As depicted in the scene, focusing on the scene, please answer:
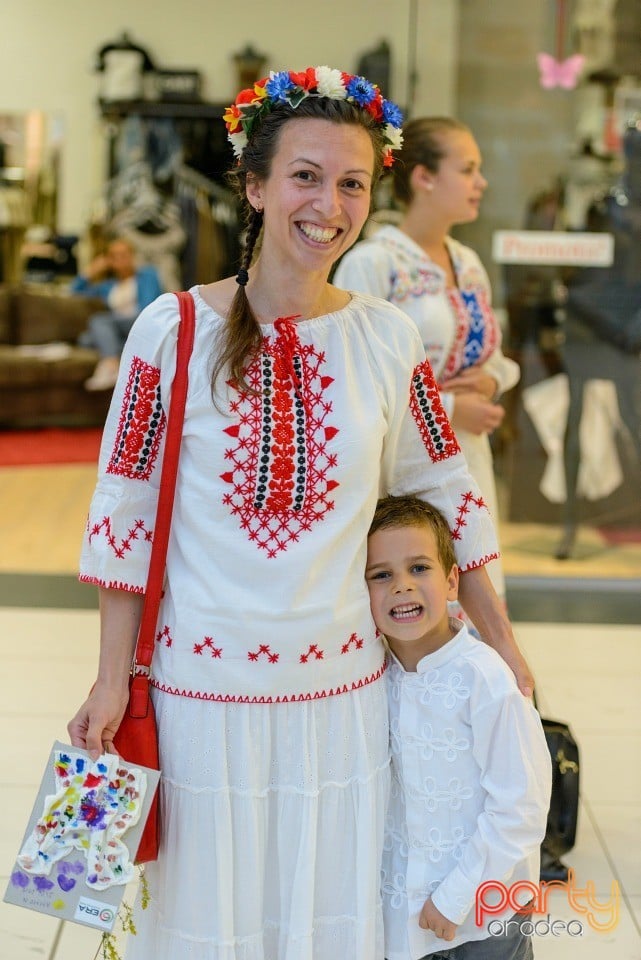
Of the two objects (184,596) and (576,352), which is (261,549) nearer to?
(184,596)

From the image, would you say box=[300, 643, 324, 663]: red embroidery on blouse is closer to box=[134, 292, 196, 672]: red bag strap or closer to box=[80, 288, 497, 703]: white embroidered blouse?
box=[80, 288, 497, 703]: white embroidered blouse

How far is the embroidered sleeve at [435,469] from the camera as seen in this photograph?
5.70 ft

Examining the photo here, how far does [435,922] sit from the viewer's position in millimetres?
1666

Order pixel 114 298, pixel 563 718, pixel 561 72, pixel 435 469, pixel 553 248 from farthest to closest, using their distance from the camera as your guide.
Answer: pixel 114 298
pixel 553 248
pixel 561 72
pixel 563 718
pixel 435 469

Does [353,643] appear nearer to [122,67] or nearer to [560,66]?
[560,66]

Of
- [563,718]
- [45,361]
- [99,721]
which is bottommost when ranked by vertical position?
[563,718]

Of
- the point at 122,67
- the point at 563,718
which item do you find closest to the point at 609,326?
the point at 563,718

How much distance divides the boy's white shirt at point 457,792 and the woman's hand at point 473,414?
3.03ft

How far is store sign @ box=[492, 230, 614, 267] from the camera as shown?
5121mm

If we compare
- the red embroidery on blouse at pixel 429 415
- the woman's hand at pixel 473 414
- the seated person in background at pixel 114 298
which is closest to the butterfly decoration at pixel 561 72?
the woman's hand at pixel 473 414

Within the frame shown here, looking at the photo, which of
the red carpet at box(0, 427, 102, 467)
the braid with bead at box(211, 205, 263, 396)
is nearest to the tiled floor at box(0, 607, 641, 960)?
the braid with bead at box(211, 205, 263, 396)

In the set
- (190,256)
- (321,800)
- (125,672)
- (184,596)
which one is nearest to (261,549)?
(184,596)

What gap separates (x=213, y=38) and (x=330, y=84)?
509 cm

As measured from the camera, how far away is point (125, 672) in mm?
1627
